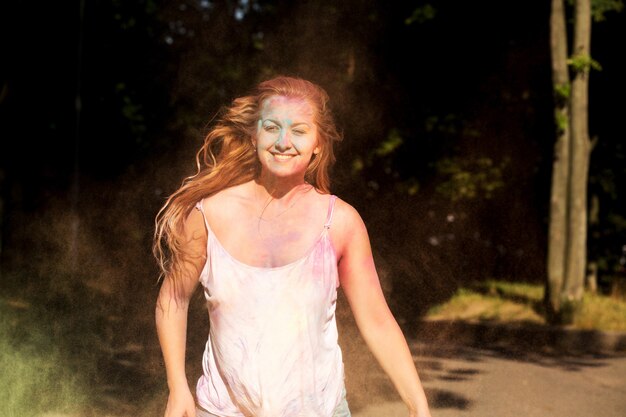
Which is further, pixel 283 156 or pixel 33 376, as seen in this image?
pixel 33 376

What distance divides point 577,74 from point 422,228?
17.7ft

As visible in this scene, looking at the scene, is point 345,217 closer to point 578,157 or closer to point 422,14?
point 578,157

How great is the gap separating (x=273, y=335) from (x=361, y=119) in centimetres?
1470

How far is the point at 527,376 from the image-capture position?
8852mm

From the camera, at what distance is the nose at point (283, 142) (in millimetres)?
2779

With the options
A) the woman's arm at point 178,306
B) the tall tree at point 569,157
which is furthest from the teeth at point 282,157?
the tall tree at point 569,157

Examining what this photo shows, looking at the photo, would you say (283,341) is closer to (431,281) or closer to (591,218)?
(431,281)

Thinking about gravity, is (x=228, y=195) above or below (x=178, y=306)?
above

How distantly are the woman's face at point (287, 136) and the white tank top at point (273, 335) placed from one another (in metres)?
0.21

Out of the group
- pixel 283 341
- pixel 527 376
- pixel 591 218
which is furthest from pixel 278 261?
pixel 591 218

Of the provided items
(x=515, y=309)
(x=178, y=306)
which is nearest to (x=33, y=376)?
(x=178, y=306)

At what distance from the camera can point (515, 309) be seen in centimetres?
1259

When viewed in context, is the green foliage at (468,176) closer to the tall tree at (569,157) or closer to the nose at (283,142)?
the tall tree at (569,157)

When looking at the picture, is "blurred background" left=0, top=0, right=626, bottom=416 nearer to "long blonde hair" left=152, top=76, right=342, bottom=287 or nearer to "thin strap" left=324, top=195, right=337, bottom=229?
"long blonde hair" left=152, top=76, right=342, bottom=287
